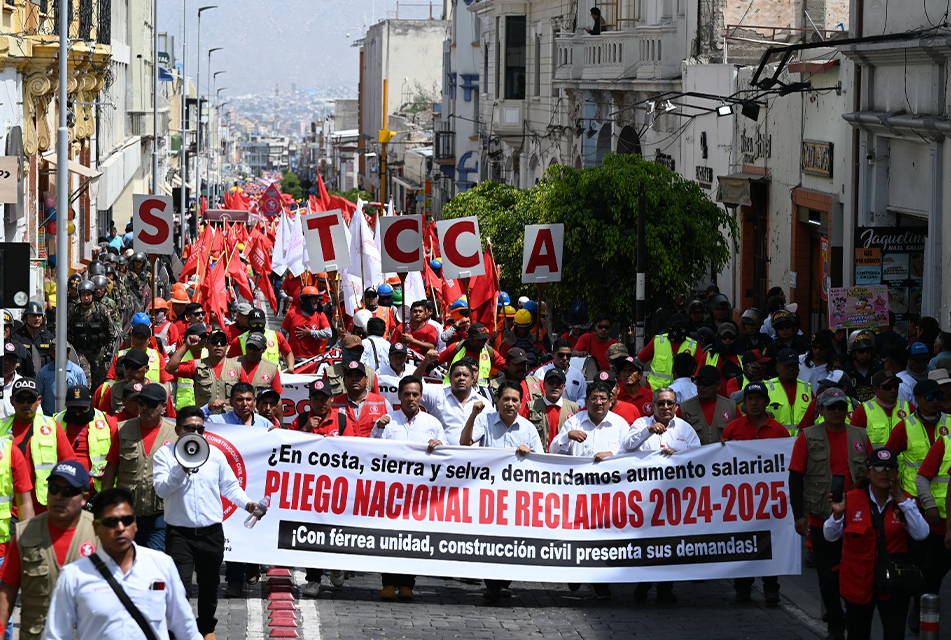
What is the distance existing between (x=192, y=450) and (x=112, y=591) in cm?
262

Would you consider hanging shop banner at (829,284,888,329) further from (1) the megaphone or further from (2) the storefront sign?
(1) the megaphone

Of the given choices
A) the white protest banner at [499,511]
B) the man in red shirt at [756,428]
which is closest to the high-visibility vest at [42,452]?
the white protest banner at [499,511]

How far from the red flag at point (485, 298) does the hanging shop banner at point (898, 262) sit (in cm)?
442

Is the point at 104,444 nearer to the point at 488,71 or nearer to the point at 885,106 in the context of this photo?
the point at 885,106

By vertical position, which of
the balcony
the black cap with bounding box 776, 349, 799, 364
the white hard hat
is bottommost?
the white hard hat

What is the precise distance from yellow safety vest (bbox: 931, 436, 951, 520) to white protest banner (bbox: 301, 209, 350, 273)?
9821 millimetres

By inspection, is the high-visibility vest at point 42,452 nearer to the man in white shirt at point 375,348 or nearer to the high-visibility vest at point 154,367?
the high-visibility vest at point 154,367

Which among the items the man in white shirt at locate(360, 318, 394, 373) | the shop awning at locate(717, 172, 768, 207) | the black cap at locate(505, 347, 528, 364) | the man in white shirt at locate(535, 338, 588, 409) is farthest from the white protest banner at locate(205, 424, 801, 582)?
the shop awning at locate(717, 172, 768, 207)

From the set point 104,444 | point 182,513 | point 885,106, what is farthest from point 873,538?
point 885,106

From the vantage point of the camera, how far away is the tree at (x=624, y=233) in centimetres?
2080

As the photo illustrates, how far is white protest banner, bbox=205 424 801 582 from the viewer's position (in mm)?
10203

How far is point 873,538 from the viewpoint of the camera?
8398 millimetres

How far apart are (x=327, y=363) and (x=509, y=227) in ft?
40.3

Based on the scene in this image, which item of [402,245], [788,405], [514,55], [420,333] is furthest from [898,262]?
[514,55]
